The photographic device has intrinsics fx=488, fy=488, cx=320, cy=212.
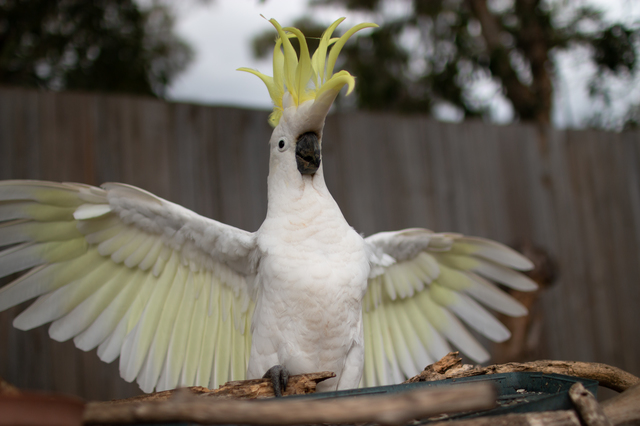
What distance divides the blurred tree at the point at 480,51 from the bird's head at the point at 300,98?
324 cm

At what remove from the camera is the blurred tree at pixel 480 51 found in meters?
4.30

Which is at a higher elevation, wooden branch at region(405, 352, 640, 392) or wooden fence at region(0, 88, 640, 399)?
wooden fence at region(0, 88, 640, 399)

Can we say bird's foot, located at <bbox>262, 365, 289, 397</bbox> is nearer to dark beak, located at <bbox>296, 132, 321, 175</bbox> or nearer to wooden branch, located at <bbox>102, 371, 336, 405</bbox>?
wooden branch, located at <bbox>102, 371, 336, 405</bbox>

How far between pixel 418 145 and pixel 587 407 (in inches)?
101

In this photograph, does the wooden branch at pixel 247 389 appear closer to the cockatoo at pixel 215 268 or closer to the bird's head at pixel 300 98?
the cockatoo at pixel 215 268

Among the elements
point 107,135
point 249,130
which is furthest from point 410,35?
point 107,135

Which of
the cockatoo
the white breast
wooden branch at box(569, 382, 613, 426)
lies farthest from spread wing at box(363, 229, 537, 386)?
wooden branch at box(569, 382, 613, 426)

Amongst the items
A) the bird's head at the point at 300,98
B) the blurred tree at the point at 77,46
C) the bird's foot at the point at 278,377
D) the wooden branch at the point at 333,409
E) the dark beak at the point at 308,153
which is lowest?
the bird's foot at the point at 278,377

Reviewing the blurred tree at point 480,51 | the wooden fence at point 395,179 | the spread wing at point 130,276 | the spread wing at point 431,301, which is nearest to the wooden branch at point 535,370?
the spread wing at point 431,301

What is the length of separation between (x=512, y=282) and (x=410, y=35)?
158 inches

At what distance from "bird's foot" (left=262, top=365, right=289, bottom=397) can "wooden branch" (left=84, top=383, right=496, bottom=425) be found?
27.6 inches

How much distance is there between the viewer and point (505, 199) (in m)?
3.52

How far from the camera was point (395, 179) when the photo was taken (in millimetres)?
3266

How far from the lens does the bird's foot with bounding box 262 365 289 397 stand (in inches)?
55.4
